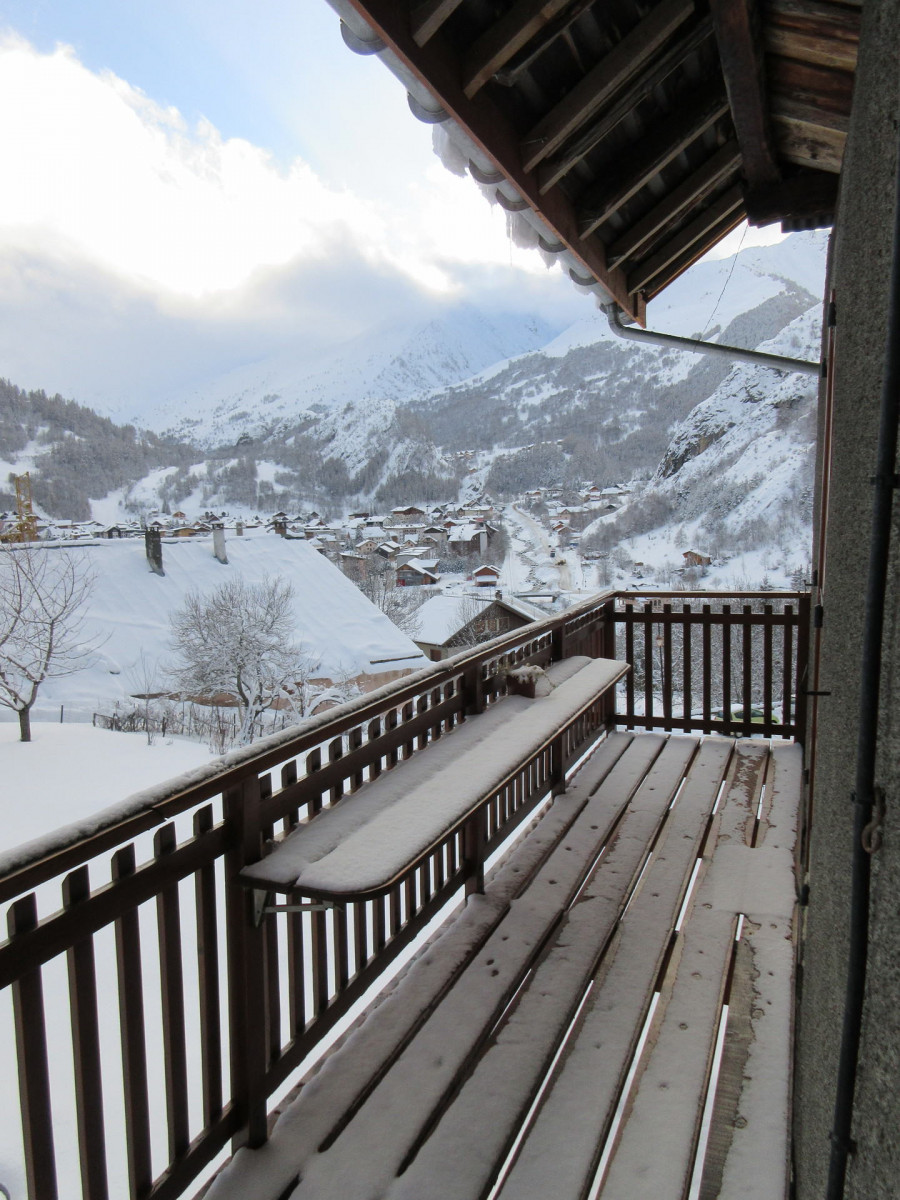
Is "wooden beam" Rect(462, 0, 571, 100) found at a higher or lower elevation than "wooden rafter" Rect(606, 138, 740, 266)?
lower

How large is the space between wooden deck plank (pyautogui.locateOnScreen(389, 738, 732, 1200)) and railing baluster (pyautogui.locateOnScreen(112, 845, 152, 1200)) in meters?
0.53

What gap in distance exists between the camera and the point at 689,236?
159 inches

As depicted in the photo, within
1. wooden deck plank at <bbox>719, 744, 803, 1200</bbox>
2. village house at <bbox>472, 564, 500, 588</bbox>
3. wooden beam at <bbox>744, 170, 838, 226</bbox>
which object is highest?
wooden beam at <bbox>744, 170, 838, 226</bbox>

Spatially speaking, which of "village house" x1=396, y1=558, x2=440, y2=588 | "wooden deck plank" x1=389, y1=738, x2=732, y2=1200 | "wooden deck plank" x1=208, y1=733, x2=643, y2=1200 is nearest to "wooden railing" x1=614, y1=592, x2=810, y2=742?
"wooden deck plank" x1=389, y1=738, x2=732, y2=1200

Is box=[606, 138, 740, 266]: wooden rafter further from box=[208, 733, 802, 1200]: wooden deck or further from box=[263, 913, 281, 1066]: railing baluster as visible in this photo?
box=[263, 913, 281, 1066]: railing baluster

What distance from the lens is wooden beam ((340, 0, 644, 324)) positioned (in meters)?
1.64

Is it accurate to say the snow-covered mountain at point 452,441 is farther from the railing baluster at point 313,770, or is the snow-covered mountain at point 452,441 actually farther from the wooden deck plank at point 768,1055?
the railing baluster at point 313,770

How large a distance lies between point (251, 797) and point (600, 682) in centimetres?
231

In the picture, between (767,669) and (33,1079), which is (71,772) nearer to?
(767,669)

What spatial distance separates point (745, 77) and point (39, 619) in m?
19.0

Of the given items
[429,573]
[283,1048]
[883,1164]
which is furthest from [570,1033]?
[429,573]

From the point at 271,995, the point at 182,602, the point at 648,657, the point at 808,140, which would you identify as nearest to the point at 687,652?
the point at 648,657

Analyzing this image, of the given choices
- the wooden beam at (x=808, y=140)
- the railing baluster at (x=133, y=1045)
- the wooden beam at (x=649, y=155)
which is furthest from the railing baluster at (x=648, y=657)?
the railing baluster at (x=133, y=1045)

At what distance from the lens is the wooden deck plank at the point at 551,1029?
5.41ft
